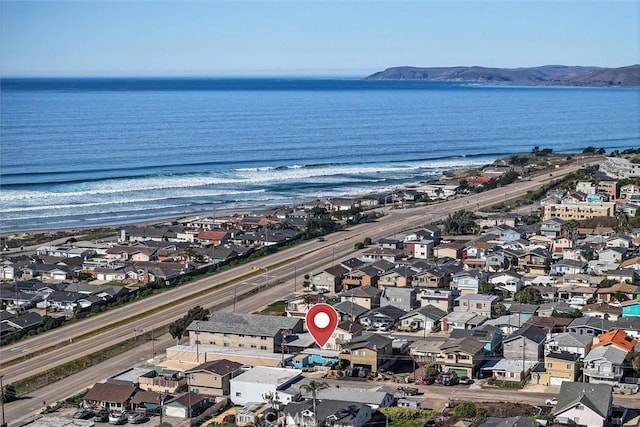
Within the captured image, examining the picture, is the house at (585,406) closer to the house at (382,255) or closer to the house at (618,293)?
the house at (618,293)

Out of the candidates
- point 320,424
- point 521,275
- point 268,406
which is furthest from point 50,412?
point 521,275

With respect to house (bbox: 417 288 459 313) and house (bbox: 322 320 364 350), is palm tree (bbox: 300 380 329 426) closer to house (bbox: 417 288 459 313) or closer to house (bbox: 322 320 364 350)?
house (bbox: 322 320 364 350)

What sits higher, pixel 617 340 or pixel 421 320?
pixel 617 340

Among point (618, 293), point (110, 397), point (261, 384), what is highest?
point (618, 293)

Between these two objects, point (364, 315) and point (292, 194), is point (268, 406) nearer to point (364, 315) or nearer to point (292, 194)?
point (364, 315)

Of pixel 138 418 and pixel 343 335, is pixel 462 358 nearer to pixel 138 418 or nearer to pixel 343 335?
pixel 343 335

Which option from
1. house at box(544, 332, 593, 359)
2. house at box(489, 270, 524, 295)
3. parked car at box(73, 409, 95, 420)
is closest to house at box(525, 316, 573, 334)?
house at box(544, 332, 593, 359)

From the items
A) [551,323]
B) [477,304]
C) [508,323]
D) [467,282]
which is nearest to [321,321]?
[508,323]
